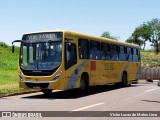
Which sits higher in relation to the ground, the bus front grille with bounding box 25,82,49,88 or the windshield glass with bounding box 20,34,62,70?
the windshield glass with bounding box 20,34,62,70

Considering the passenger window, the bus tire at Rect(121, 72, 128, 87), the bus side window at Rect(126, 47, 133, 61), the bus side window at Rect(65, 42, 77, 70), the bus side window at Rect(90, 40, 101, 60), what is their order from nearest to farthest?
1. the bus side window at Rect(65, 42, 77, 70)
2. the bus side window at Rect(90, 40, 101, 60)
3. the passenger window
4. the bus tire at Rect(121, 72, 128, 87)
5. the bus side window at Rect(126, 47, 133, 61)

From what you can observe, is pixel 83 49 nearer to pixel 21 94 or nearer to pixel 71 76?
pixel 71 76

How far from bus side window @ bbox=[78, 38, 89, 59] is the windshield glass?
6.22 feet

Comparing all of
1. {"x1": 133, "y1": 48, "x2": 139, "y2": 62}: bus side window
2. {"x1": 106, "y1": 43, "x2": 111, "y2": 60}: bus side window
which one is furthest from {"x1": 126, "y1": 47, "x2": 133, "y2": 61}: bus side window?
{"x1": 106, "y1": 43, "x2": 111, "y2": 60}: bus side window

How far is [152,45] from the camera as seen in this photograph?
13475 cm

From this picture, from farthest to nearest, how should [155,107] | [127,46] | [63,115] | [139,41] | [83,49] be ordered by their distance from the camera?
[139,41], [127,46], [83,49], [155,107], [63,115]

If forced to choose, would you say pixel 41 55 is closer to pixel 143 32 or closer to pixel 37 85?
pixel 37 85

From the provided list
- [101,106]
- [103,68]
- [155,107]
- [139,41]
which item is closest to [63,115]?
[101,106]

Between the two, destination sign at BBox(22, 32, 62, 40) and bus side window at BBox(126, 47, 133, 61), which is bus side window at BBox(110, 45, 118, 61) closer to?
bus side window at BBox(126, 47, 133, 61)

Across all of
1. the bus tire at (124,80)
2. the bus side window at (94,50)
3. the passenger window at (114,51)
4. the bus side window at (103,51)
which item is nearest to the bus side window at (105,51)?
the bus side window at (103,51)

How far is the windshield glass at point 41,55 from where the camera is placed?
17.7 m

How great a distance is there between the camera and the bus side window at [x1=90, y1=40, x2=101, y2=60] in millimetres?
21078

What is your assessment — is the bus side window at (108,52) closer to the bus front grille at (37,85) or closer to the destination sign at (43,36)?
the destination sign at (43,36)

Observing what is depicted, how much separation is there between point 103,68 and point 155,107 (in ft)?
29.0
